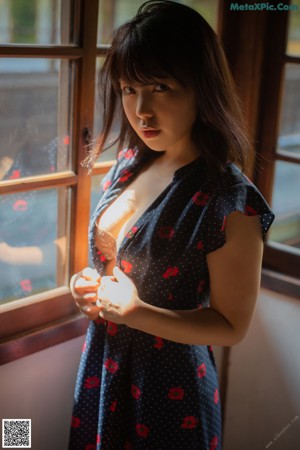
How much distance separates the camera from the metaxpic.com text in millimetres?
1941

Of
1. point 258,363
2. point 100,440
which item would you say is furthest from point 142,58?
point 258,363

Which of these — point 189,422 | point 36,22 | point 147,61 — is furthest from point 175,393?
point 36,22

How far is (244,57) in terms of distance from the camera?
6.74 ft

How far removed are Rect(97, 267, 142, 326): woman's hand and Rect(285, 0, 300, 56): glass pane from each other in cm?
94

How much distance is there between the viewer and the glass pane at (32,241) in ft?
5.73

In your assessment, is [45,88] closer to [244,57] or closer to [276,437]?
[244,57]

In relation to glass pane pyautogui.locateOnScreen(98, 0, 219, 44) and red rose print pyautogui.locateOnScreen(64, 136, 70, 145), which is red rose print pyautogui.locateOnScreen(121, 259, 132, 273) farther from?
glass pane pyautogui.locateOnScreen(98, 0, 219, 44)

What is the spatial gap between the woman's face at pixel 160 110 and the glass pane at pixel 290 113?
0.66 metres

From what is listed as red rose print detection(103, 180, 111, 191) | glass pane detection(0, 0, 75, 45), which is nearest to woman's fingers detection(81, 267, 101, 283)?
red rose print detection(103, 180, 111, 191)

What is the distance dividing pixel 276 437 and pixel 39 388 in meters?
0.83

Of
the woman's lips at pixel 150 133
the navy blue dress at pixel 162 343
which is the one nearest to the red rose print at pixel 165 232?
the navy blue dress at pixel 162 343

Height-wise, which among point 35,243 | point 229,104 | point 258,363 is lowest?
point 258,363

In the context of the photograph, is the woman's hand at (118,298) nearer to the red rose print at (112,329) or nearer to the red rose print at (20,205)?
the red rose print at (112,329)

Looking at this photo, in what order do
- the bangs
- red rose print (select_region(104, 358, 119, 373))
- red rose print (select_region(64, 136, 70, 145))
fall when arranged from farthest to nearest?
red rose print (select_region(64, 136, 70, 145)), red rose print (select_region(104, 358, 119, 373)), the bangs
